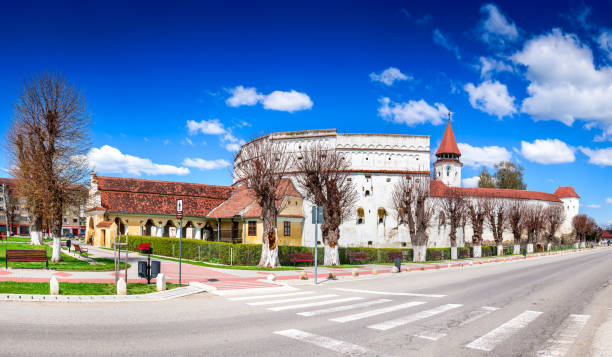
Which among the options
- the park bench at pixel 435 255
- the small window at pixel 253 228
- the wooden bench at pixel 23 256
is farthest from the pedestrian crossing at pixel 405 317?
the park bench at pixel 435 255

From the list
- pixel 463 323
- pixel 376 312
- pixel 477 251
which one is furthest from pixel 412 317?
pixel 477 251

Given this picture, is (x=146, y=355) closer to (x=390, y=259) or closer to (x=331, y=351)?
(x=331, y=351)

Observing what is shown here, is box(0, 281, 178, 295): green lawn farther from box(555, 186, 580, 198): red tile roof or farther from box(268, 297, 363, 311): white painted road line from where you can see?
box(555, 186, 580, 198): red tile roof

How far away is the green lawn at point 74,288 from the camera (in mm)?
12701

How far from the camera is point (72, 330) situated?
8570 mm

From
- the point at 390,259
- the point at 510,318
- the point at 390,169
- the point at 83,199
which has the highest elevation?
the point at 390,169

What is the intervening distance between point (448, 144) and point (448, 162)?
449cm

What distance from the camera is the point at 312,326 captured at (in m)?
9.49

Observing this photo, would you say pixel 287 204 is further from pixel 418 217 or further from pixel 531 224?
pixel 531 224

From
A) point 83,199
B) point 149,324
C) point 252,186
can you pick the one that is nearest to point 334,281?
point 252,186

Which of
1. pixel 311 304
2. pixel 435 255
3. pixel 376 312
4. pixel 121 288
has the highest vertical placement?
pixel 121 288

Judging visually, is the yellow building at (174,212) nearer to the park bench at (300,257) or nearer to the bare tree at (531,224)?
the park bench at (300,257)

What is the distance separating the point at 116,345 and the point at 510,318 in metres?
9.94

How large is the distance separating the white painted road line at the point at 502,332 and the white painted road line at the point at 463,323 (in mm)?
754
